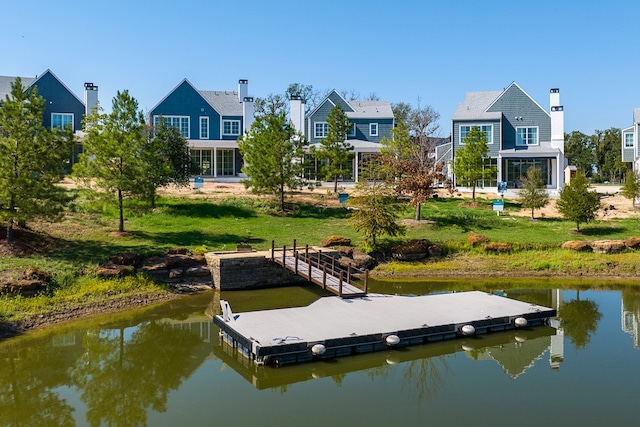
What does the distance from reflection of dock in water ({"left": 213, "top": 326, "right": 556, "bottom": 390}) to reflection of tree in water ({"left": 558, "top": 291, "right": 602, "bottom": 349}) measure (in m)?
0.68

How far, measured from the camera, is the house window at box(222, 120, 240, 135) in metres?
47.5

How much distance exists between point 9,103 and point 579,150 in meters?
75.4

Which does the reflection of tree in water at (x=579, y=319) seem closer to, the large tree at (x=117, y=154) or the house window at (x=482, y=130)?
the large tree at (x=117, y=154)

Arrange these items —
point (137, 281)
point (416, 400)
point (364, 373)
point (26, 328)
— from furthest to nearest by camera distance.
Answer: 1. point (137, 281)
2. point (26, 328)
3. point (364, 373)
4. point (416, 400)

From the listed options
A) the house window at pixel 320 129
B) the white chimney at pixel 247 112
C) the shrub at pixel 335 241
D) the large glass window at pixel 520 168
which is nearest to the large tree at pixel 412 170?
the shrub at pixel 335 241

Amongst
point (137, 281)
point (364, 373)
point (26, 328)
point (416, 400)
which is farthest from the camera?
point (137, 281)

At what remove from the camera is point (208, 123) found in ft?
154

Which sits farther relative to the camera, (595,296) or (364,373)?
(595,296)

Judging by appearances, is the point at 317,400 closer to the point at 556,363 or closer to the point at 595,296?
the point at 556,363

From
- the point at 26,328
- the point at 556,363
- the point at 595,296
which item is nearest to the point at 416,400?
the point at 556,363

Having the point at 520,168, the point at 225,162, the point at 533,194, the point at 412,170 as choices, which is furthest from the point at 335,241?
the point at 520,168

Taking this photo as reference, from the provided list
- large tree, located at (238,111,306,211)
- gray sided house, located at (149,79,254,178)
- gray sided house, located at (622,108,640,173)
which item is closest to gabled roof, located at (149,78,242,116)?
gray sided house, located at (149,79,254,178)

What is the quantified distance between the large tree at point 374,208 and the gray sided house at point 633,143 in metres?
28.0

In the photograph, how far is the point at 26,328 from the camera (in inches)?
666
